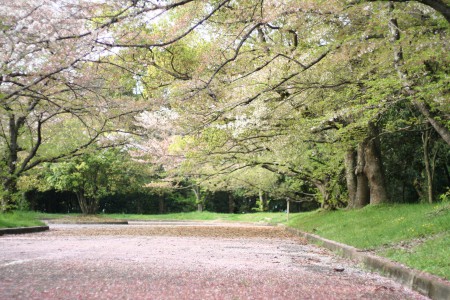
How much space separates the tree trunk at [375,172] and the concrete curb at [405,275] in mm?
7434

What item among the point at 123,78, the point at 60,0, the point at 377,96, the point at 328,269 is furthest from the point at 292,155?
the point at 60,0

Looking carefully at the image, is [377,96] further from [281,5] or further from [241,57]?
[241,57]

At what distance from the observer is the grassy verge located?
20.4ft

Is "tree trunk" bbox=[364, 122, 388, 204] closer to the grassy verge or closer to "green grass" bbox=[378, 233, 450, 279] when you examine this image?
the grassy verge

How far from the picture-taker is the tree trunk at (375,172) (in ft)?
53.5

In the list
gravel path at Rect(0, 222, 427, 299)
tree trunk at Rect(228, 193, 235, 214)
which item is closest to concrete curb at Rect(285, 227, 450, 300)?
gravel path at Rect(0, 222, 427, 299)

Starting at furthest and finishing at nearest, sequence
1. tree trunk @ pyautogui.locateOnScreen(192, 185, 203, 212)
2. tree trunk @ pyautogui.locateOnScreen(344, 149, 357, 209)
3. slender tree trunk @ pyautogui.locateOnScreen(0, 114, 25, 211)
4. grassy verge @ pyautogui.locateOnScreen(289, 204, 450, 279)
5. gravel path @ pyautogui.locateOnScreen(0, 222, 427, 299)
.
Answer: tree trunk @ pyautogui.locateOnScreen(192, 185, 203, 212), tree trunk @ pyautogui.locateOnScreen(344, 149, 357, 209), slender tree trunk @ pyautogui.locateOnScreen(0, 114, 25, 211), grassy verge @ pyautogui.locateOnScreen(289, 204, 450, 279), gravel path @ pyautogui.locateOnScreen(0, 222, 427, 299)

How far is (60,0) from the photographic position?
23.6 feet

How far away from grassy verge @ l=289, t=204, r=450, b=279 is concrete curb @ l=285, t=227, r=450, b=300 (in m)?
0.17

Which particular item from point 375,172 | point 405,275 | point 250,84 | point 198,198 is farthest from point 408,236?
Result: point 198,198

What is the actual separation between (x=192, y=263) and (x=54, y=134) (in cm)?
1416

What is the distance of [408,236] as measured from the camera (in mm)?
8719

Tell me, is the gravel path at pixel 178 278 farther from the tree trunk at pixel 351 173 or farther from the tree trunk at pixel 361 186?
the tree trunk at pixel 351 173

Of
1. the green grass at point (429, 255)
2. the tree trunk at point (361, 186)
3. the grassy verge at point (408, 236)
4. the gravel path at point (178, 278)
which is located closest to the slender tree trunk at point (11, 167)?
the gravel path at point (178, 278)
